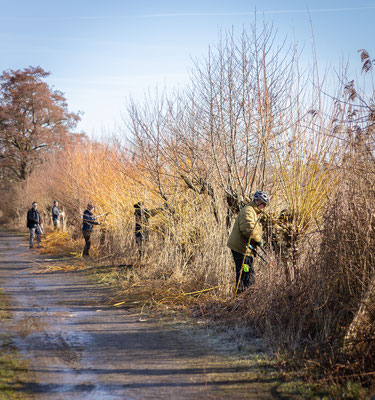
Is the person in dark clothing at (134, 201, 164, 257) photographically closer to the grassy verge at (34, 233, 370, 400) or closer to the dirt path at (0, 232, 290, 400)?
the grassy verge at (34, 233, 370, 400)

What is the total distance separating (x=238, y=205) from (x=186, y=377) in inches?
175

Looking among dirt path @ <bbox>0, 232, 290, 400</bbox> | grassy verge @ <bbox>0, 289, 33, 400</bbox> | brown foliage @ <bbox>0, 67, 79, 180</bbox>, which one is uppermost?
brown foliage @ <bbox>0, 67, 79, 180</bbox>

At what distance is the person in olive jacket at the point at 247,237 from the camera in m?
6.88

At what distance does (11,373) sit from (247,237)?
381 cm

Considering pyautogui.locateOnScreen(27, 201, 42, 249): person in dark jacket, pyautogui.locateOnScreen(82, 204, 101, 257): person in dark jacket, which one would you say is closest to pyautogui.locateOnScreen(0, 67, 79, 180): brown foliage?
pyautogui.locateOnScreen(27, 201, 42, 249): person in dark jacket

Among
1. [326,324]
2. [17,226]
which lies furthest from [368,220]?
[17,226]

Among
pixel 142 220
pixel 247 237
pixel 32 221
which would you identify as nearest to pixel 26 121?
pixel 32 221

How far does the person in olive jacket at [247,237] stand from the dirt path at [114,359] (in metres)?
1.41

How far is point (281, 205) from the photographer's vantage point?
323 inches

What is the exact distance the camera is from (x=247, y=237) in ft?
23.2

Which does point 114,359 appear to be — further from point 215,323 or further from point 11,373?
→ point 215,323

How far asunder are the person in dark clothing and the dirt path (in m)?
3.06

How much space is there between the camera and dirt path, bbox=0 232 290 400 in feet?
14.4

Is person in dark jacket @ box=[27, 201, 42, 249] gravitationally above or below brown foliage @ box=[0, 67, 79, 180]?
below
